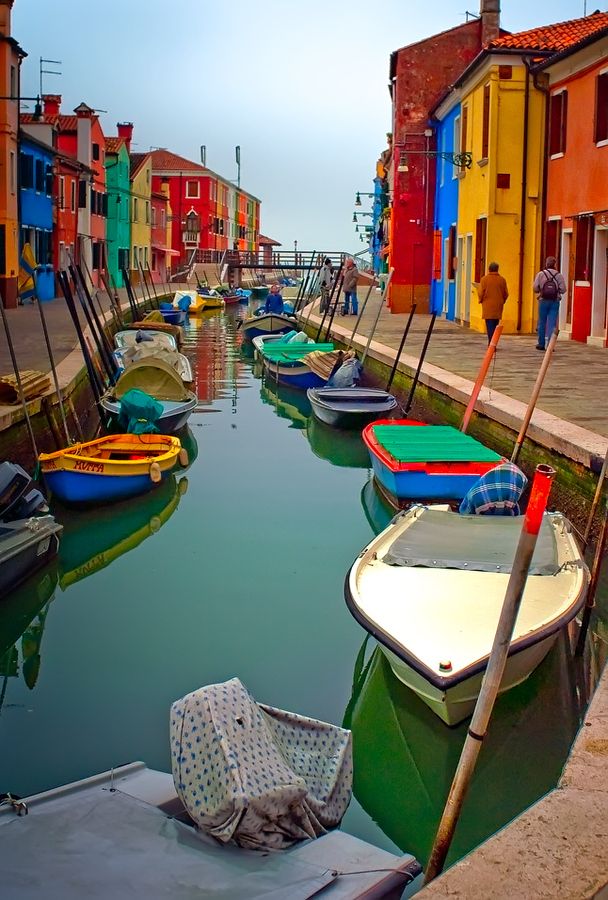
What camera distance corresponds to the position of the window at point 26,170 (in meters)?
31.5

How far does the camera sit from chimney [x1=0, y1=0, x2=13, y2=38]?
2900cm

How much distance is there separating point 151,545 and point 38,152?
86.1 ft

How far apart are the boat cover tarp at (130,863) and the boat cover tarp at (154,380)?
11279 millimetres

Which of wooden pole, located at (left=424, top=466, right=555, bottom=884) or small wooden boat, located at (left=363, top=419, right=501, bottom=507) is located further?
small wooden boat, located at (left=363, top=419, right=501, bottom=507)

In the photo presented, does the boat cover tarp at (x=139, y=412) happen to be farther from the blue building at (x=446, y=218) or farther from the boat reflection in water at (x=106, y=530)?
the blue building at (x=446, y=218)

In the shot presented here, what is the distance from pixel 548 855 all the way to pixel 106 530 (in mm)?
7601

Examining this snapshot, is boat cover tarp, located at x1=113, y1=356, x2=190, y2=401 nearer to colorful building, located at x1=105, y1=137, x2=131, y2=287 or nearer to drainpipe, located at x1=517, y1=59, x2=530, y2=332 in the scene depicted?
drainpipe, located at x1=517, y1=59, x2=530, y2=332

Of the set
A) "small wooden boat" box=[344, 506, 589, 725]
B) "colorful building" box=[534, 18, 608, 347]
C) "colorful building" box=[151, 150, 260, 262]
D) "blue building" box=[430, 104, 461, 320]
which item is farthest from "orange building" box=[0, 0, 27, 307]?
"colorful building" box=[151, 150, 260, 262]

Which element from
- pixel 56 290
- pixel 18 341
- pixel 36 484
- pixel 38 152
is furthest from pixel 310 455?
pixel 56 290

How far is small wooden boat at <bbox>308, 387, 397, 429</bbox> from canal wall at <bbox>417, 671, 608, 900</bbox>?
11388mm

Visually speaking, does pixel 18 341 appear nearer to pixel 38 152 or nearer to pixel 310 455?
pixel 310 455

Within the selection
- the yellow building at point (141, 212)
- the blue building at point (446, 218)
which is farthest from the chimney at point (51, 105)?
the blue building at point (446, 218)

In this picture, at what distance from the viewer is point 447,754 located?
219 inches

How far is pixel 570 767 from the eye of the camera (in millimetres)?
3916
